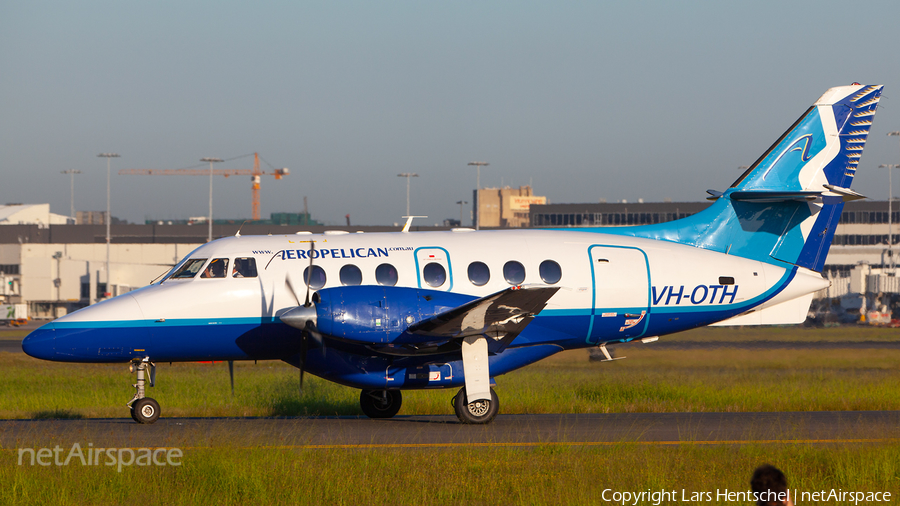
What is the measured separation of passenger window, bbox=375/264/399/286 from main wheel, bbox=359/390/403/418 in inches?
106

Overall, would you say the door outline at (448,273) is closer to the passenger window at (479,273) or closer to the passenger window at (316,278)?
the passenger window at (479,273)

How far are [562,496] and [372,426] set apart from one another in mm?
6473

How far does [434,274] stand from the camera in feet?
53.2

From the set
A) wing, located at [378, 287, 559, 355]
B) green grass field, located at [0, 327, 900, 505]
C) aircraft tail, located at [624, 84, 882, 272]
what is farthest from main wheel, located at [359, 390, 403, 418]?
aircraft tail, located at [624, 84, 882, 272]

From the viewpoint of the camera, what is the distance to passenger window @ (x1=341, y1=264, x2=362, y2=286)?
15969mm

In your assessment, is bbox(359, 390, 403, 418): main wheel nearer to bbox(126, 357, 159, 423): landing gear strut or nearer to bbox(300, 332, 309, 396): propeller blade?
bbox(300, 332, 309, 396): propeller blade

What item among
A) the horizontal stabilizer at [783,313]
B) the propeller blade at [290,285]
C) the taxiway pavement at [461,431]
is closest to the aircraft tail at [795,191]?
the horizontal stabilizer at [783,313]

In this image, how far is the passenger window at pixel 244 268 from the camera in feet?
52.8

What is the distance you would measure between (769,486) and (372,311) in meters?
9.68

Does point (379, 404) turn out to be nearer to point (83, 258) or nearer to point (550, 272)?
point (550, 272)

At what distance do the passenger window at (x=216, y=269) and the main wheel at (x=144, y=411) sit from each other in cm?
257

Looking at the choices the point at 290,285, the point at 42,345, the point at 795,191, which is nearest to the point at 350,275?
the point at 290,285

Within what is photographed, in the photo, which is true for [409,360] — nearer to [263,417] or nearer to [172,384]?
[263,417]

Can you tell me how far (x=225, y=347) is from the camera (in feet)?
52.8
